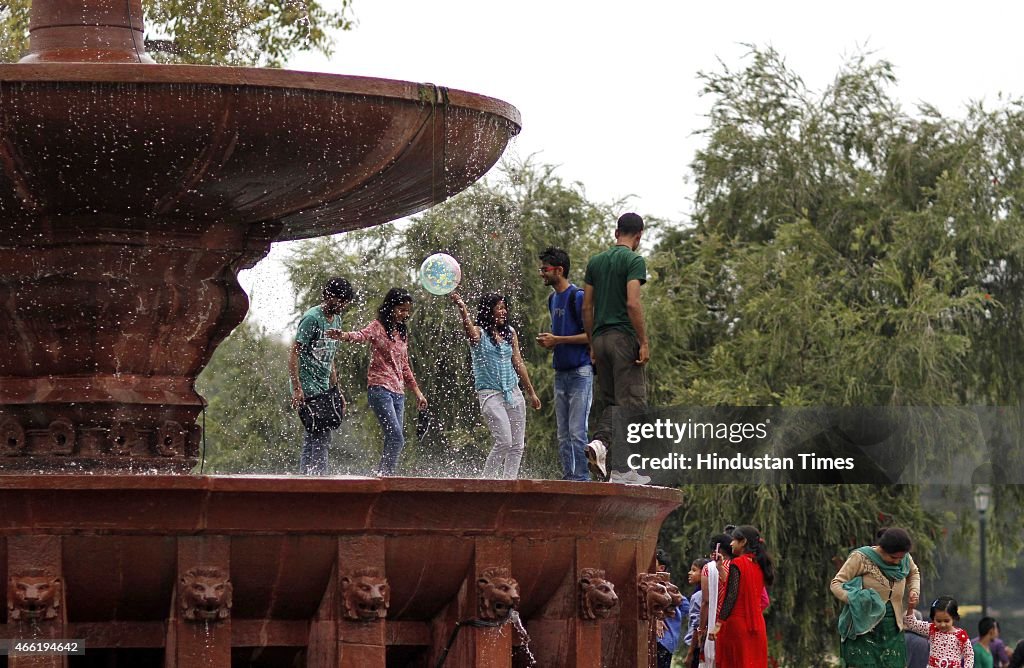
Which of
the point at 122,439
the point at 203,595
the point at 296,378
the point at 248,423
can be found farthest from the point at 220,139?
the point at 248,423

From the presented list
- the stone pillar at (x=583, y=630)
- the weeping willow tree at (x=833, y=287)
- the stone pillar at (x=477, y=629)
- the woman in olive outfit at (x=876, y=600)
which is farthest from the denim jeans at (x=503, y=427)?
the weeping willow tree at (x=833, y=287)

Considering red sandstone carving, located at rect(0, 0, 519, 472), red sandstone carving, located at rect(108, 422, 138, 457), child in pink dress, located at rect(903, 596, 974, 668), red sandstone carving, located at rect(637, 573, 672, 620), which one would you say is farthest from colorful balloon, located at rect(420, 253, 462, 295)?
child in pink dress, located at rect(903, 596, 974, 668)

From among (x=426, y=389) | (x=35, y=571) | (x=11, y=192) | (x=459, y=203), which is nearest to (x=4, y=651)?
(x=35, y=571)

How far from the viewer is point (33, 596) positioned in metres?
8.10

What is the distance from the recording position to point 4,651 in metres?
8.26

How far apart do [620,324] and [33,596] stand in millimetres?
4501

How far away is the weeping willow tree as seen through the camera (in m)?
24.8

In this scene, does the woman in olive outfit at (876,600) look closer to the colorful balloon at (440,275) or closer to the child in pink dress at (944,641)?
the child in pink dress at (944,641)

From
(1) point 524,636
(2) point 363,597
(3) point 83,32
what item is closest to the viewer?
(2) point 363,597

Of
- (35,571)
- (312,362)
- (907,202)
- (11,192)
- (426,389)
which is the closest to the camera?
(35,571)

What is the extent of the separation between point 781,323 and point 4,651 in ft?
61.3

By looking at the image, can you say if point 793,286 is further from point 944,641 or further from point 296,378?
point 296,378

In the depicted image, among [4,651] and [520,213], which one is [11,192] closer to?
[4,651]

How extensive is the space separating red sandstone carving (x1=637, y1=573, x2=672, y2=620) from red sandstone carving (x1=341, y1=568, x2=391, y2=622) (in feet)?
5.68
